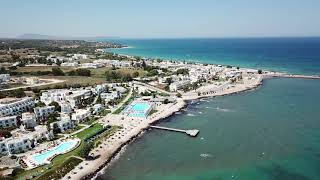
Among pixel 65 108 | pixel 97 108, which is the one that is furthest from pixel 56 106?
pixel 97 108

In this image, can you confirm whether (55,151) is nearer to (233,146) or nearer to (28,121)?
(28,121)

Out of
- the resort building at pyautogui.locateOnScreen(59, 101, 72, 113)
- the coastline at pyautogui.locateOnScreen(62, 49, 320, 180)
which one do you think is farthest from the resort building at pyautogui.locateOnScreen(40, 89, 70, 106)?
the coastline at pyautogui.locateOnScreen(62, 49, 320, 180)

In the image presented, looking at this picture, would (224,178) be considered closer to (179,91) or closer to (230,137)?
(230,137)

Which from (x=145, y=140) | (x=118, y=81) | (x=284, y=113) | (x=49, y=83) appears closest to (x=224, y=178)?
(x=145, y=140)

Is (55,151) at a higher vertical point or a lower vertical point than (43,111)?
lower

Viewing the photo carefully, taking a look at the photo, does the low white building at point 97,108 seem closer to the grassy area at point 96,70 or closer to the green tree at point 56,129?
the green tree at point 56,129

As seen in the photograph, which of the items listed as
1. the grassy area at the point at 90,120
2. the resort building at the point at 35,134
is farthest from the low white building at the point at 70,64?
the resort building at the point at 35,134

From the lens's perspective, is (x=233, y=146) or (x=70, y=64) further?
(x=70, y=64)
